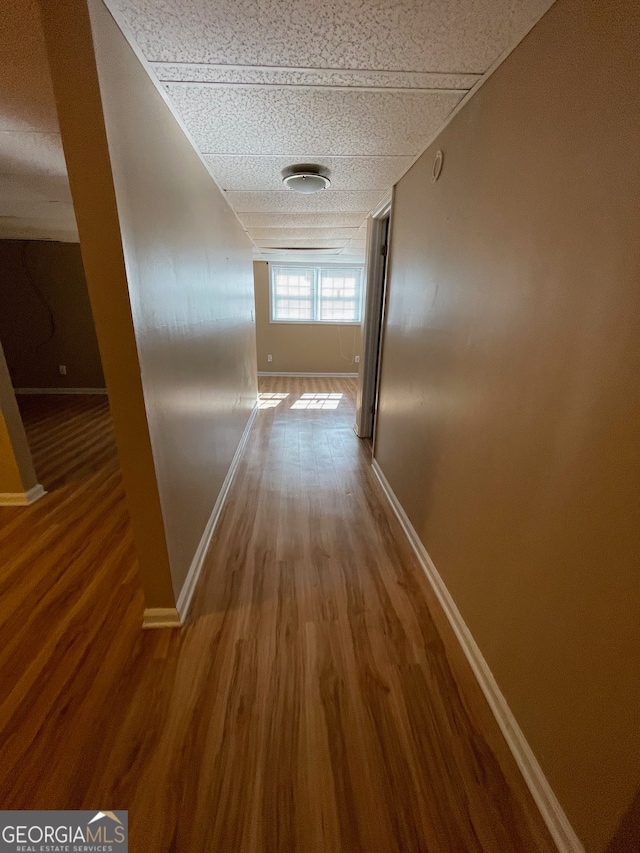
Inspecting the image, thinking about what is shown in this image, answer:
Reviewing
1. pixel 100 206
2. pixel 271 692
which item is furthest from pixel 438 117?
pixel 271 692

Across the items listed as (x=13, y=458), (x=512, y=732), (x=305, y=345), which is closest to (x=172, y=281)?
(x=13, y=458)

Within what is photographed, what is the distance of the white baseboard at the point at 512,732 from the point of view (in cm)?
81

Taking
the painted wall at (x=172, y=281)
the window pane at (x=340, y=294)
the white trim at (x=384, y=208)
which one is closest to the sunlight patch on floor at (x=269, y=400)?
the window pane at (x=340, y=294)

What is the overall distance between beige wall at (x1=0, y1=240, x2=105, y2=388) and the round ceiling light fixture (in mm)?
4052

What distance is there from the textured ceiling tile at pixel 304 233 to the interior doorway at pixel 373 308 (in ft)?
2.61

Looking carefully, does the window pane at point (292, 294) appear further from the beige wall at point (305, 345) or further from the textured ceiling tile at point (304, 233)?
the textured ceiling tile at point (304, 233)

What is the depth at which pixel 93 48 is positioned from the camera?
31.4 inches

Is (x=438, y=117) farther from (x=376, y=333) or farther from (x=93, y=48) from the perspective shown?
(x=376, y=333)

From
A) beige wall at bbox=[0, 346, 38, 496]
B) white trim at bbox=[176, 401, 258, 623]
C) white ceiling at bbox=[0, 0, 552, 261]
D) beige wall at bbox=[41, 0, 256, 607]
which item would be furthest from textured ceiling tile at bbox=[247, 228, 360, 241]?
beige wall at bbox=[0, 346, 38, 496]

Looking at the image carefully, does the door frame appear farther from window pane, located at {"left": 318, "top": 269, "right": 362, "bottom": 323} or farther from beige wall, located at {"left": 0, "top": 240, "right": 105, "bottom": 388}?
beige wall, located at {"left": 0, "top": 240, "right": 105, "bottom": 388}

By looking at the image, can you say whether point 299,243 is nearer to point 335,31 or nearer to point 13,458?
point 335,31

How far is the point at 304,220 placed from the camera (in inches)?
127

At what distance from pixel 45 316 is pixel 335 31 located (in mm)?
5490

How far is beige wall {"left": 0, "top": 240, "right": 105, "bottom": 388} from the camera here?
4496 mm
